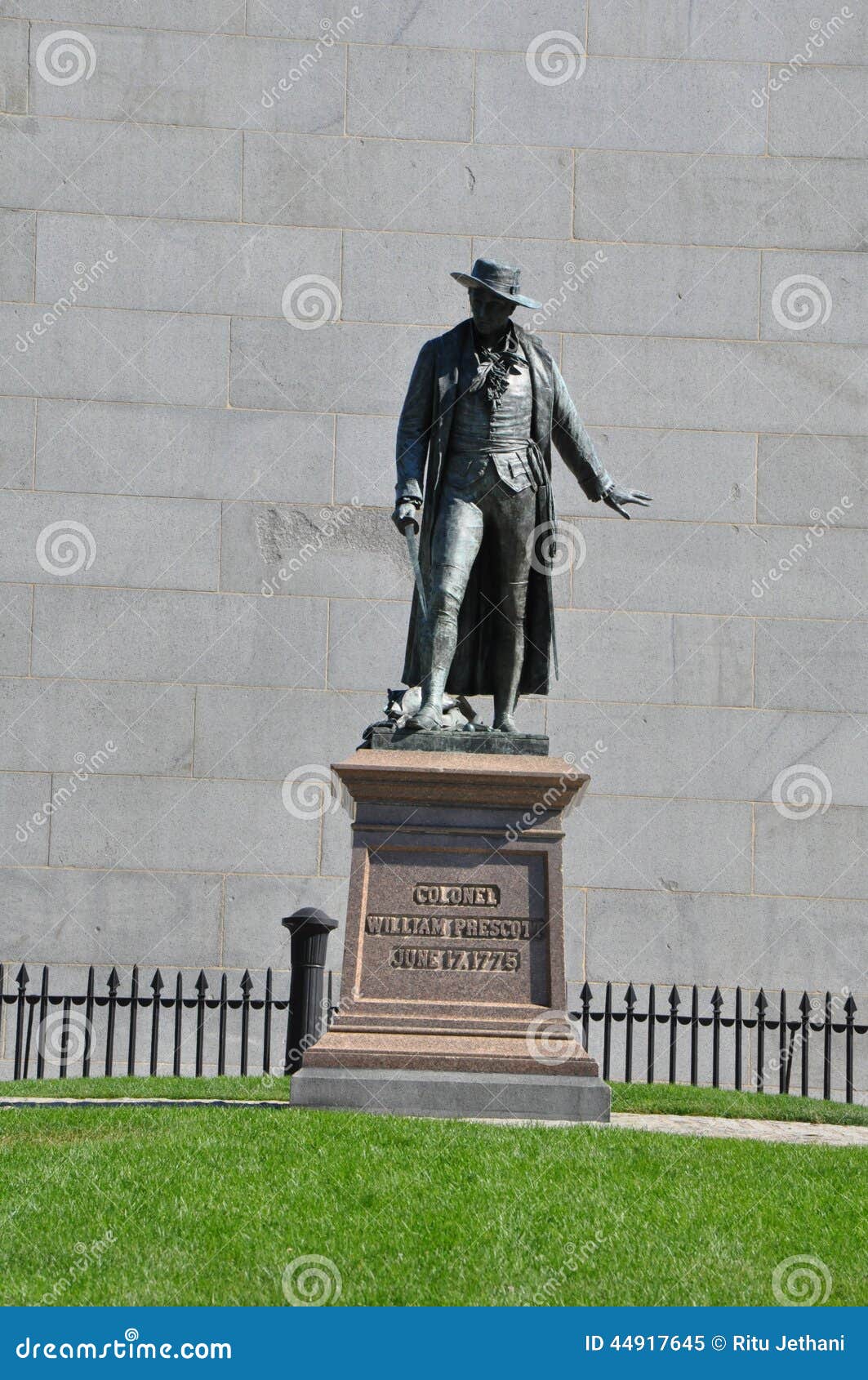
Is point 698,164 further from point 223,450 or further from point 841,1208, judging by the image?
point 841,1208

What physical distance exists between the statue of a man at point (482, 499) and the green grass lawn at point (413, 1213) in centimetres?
297

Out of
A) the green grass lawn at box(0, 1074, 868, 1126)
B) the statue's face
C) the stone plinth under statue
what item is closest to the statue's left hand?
the statue's face

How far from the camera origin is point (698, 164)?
15.9 meters

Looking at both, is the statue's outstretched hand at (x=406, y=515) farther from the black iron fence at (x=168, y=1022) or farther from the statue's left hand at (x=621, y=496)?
the black iron fence at (x=168, y=1022)

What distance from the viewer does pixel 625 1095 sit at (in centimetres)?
1180

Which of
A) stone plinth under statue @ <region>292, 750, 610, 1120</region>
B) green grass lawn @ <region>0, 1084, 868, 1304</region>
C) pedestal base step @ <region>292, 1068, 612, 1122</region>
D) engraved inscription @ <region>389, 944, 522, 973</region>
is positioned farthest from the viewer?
engraved inscription @ <region>389, 944, 522, 973</region>

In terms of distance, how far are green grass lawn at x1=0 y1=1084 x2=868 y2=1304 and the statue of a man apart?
2968 millimetres

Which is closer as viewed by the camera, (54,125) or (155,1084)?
(155,1084)

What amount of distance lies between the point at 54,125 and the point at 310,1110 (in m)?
10.6

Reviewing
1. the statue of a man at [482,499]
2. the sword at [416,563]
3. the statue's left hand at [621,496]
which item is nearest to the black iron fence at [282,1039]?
the statue of a man at [482,499]

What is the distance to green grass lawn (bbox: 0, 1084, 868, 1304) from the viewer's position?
5.53 m

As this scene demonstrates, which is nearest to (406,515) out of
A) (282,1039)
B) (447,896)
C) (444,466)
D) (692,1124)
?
(444,466)

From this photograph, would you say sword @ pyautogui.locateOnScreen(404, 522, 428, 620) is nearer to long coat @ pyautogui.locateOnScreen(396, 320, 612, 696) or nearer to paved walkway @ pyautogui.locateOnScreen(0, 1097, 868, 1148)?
long coat @ pyautogui.locateOnScreen(396, 320, 612, 696)

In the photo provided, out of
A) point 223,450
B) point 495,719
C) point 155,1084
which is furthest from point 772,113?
point 155,1084
